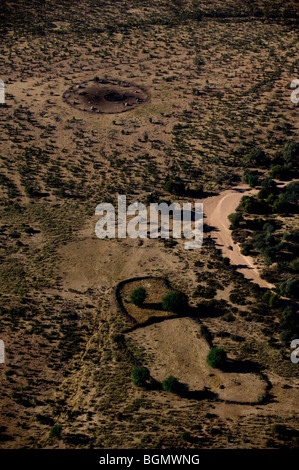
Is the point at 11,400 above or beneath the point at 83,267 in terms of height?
beneath

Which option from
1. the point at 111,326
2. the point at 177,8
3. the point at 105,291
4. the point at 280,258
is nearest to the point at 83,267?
the point at 105,291

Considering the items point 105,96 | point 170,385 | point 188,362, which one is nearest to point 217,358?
point 188,362

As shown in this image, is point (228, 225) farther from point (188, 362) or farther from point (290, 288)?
point (188, 362)

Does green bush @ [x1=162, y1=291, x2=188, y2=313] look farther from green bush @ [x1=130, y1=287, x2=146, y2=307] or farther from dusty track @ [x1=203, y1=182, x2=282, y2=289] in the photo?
dusty track @ [x1=203, y1=182, x2=282, y2=289]

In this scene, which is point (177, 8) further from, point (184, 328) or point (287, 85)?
point (184, 328)

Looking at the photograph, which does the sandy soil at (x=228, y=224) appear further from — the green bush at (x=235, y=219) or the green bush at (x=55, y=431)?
the green bush at (x=55, y=431)
